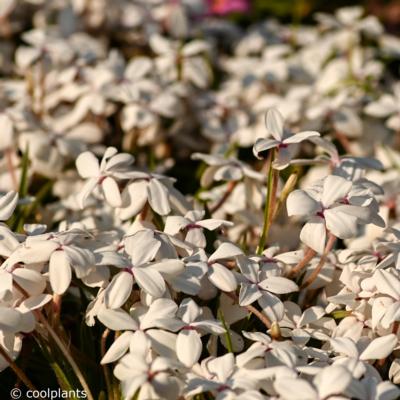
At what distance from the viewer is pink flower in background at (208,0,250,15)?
11.4ft

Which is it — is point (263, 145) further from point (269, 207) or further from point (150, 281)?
point (150, 281)

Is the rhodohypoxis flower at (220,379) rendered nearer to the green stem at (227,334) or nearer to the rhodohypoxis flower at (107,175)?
the green stem at (227,334)

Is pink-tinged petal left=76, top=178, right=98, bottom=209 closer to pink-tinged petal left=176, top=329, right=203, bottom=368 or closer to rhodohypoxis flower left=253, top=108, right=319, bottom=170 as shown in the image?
rhodohypoxis flower left=253, top=108, right=319, bottom=170

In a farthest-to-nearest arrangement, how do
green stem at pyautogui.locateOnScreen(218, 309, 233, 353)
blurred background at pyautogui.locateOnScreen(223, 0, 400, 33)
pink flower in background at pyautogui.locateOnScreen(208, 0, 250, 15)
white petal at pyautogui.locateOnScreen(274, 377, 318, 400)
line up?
blurred background at pyautogui.locateOnScreen(223, 0, 400, 33)
pink flower in background at pyautogui.locateOnScreen(208, 0, 250, 15)
green stem at pyautogui.locateOnScreen(218, 309, 233, 353)
white petal at pyautogui.locateOnScreen(274, 377, 318, 400)

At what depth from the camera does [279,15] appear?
390 centimetres

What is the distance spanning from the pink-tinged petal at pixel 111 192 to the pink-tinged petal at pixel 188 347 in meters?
0.40

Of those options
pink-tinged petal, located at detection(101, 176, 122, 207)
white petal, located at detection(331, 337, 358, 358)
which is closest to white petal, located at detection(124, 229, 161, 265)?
pink-tinged petal, located at detection(101, 176, 122, 207)

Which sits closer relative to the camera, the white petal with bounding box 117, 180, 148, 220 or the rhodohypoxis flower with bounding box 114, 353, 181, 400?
the rhodohypoxis flower with bounding box 114, 353, 181, 400

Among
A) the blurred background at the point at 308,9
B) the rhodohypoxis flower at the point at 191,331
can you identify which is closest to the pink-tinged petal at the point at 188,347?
the rhodohypoxis flower at the point at 191,331

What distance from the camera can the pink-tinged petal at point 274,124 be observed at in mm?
1559

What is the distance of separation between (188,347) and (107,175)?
0.50 meters

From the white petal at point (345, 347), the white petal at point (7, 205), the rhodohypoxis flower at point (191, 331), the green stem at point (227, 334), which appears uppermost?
the white petal at point (7, 205)

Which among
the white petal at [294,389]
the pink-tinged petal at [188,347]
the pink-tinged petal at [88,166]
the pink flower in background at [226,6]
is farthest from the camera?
the pink flower in background at [226,6]

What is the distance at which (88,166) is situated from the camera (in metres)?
1.62
